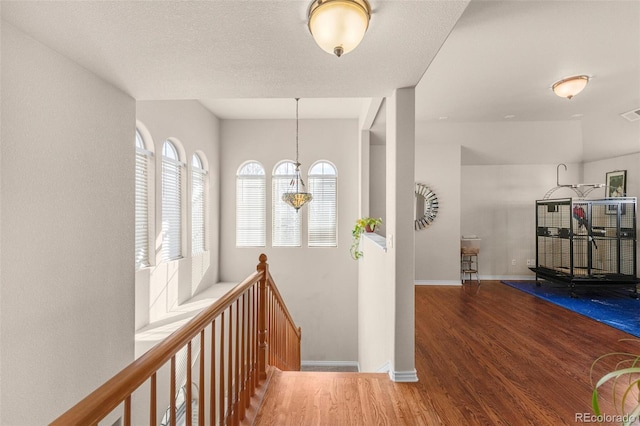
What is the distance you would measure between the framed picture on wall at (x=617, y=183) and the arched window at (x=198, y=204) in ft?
25.7

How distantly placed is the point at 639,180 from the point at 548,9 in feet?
17.5

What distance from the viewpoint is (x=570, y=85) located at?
3.59 m

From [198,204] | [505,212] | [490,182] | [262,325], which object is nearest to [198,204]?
[198,204]

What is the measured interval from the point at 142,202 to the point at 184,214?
1.05 m

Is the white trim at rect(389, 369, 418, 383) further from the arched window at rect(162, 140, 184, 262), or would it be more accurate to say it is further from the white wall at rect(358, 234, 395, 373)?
the arched window at rect(162, 140, 184, 262)

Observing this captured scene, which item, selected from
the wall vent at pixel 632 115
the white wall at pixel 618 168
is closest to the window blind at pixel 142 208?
the wall vent at pixel 632 115

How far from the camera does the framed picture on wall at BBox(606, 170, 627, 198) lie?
19.5ft

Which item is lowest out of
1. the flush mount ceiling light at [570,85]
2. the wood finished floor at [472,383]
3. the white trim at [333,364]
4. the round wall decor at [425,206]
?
the white trim at [333,364]

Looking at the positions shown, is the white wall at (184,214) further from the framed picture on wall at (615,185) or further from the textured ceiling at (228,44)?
the framed picture on wall at (615,185)

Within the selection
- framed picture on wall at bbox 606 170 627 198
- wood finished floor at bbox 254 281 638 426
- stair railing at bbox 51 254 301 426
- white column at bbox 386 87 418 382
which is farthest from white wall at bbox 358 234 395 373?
framed picture on wall at bbox 606 170 627 198

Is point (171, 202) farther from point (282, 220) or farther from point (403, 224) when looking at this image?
point (403, 224)

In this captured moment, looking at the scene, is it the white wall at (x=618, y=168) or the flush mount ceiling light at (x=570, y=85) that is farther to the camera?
the white wall at (x=618, y=168)

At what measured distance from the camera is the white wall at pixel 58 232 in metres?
1.79

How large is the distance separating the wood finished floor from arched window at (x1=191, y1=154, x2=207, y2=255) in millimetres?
3234
